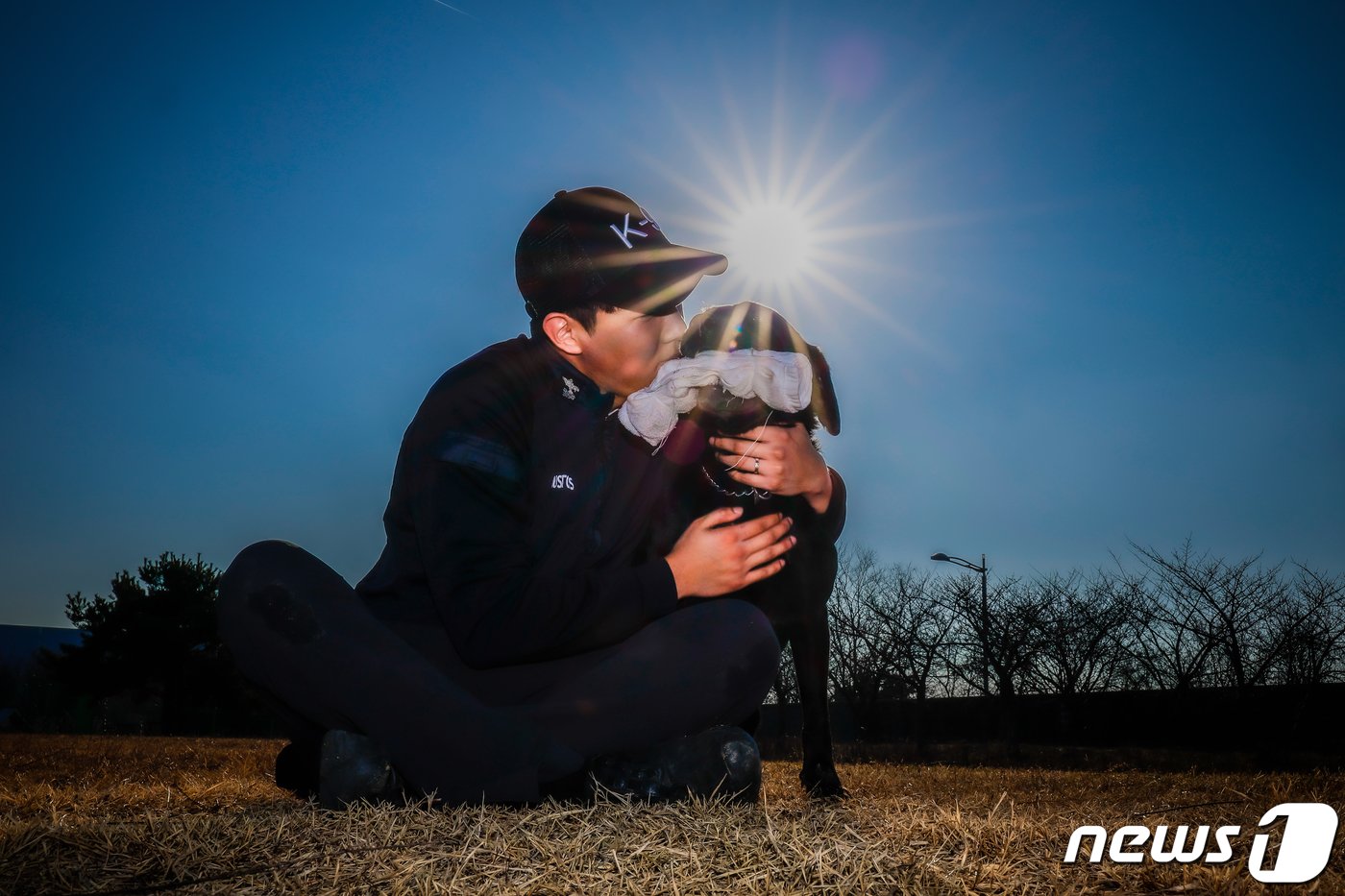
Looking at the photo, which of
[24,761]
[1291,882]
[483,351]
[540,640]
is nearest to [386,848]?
[540,640]

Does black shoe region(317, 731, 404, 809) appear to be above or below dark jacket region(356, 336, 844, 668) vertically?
below

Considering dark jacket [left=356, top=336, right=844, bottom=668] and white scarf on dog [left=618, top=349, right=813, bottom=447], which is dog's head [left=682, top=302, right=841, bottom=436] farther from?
dark jacket [left=356, top=336, right=844, bottom=668]

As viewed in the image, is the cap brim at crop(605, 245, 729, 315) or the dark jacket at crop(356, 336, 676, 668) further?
the cap brim at crop(605, 245, 729, 315)

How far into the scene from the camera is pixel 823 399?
3.08 meters

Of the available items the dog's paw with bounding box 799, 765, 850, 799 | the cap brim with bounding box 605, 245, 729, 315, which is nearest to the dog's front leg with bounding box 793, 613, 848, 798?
the dog's paw with bounding box 799, 765, 850, 799

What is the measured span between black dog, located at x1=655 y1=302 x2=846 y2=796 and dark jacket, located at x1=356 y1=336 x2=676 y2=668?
0.12 meters

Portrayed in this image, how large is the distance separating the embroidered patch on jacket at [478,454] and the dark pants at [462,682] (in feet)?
1.59

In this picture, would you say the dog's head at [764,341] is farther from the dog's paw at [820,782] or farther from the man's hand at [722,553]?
the dog's paw at [820,782]

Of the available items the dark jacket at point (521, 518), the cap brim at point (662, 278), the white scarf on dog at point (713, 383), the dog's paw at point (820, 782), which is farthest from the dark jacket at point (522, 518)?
the dog's paw at point (820, 782)

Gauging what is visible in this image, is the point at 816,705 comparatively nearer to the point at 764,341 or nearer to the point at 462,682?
the point at 764,341

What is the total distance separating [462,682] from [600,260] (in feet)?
4.12

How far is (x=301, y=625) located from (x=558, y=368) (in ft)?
3.21

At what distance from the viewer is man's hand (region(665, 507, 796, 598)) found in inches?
91.0

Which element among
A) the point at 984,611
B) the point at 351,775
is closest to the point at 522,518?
the point at 351,775
